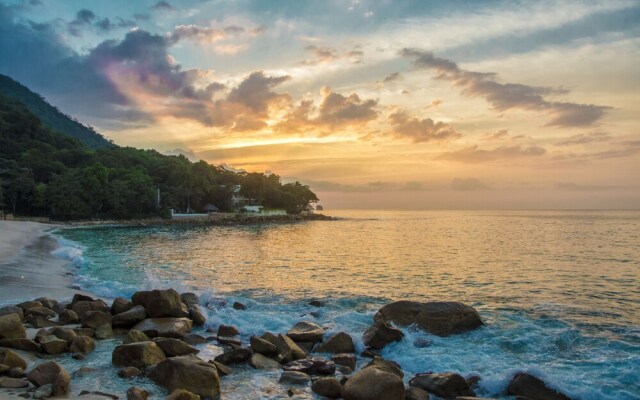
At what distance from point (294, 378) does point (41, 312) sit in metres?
8.80

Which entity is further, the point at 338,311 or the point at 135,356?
the point at 338,311

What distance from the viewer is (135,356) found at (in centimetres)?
→ 957

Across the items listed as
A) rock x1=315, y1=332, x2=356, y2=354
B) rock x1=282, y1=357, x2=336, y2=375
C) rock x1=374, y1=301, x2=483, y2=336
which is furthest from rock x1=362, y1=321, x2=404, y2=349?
rock x1=282, y1=357, x2=336, y2=375

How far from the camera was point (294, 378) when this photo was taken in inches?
370

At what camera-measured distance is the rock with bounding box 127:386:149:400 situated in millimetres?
7732

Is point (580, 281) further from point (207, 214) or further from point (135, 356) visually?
point (207, 214)

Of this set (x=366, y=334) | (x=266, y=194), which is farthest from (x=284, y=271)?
(x=266, y=194)

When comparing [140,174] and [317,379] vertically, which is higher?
[140,174]

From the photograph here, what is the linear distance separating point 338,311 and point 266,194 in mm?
130034

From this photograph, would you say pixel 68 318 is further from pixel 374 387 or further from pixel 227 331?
pixel 374 387

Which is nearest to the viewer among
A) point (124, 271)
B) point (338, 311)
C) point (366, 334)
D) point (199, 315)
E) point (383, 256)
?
point (366, 334)

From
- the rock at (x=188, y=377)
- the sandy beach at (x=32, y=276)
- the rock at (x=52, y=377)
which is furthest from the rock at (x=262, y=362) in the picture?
the sandy beach at (x=32, y=276)

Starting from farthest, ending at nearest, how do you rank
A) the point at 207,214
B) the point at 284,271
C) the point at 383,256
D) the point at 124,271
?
the point at 207,214 < the point at 383,256 < the point at 284,271 < the point at 124,271

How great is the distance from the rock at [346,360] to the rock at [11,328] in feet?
25.0
